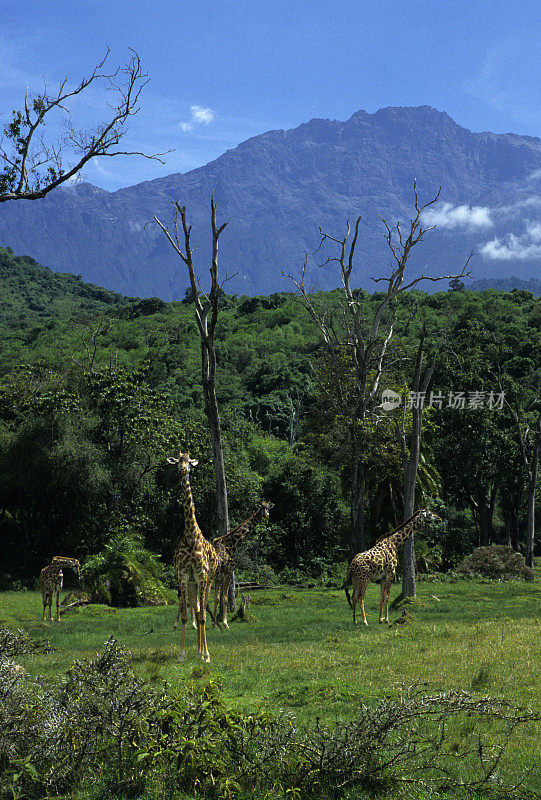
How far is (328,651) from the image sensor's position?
42.3 feet

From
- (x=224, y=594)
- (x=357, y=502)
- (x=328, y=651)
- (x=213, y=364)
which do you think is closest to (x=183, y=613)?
(x=328, y=651)

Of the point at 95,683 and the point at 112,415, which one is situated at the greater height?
the point at 112,415

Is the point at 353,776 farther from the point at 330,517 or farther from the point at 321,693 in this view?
the point at 330,517

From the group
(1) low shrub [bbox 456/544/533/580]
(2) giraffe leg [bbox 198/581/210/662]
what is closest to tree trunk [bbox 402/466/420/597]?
(1) low shrub [bbox 456/544/533/580]

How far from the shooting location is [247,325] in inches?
3243

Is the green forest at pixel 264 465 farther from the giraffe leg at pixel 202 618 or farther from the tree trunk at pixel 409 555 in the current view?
the giraffe leg at pixel 202 618

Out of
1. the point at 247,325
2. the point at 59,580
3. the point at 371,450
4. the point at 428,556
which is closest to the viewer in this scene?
the point at 59,580

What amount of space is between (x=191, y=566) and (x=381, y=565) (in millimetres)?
6384

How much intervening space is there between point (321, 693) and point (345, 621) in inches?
323

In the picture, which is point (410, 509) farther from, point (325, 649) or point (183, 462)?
point (183, 462)

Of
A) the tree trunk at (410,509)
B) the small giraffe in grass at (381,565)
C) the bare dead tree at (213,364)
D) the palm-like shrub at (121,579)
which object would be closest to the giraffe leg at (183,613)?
the small giraffe in grass at (381,565)

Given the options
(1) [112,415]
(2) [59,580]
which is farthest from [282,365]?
(2) [59,580]

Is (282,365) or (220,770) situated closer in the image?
(220,770)

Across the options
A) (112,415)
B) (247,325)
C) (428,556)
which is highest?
(247,325)
